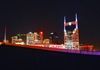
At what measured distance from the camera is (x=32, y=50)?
12.1 m

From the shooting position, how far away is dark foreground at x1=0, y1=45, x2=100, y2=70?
10.2 meters

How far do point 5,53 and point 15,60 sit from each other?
1.04m

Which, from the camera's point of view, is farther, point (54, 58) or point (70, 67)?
point (54, 58)

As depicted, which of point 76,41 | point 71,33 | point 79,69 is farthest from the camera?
point 71,33

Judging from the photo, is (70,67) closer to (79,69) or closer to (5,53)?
(79,69)

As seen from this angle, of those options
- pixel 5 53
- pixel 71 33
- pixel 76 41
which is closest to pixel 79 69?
pixel 5 53

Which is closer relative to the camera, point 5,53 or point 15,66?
point 15,66

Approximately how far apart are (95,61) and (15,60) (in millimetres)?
3846

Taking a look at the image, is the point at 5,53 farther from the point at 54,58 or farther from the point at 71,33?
the point at 71,33

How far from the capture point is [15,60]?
11.4m

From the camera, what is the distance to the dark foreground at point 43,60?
10.2 meters

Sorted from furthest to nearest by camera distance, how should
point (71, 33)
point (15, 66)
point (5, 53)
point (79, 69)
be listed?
1. point (71, 33)
2. point (5, 53)
3. point (15, 66)
4. point (79, 69)

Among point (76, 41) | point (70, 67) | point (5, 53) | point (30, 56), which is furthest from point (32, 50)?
point (76, 41)

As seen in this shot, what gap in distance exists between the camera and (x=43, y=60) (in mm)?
11016
